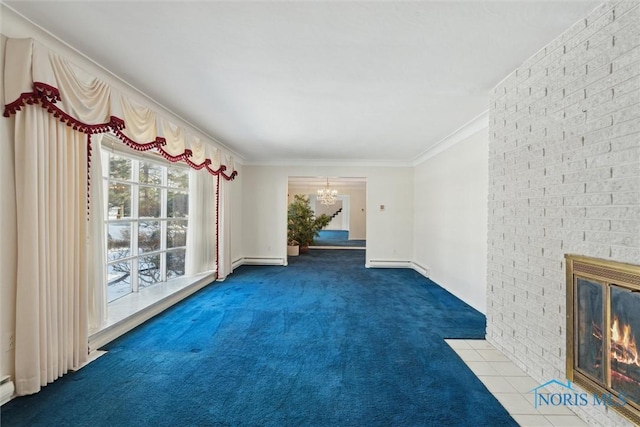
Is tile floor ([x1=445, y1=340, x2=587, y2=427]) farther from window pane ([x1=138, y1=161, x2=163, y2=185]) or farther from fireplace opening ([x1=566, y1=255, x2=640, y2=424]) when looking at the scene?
window pane ([x1=138, y1=161, x2=163, y2=185])

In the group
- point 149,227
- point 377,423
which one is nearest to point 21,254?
point 149,227

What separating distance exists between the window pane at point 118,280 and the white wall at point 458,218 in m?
4.61

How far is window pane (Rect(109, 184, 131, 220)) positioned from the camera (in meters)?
3.15

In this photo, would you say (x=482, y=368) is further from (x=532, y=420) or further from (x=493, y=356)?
(x=532, y=420)

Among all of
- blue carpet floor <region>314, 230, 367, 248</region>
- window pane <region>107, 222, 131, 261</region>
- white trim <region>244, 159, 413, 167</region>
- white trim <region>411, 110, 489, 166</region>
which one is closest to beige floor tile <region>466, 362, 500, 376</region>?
white trim <region>411, 110, 489, 166</region>

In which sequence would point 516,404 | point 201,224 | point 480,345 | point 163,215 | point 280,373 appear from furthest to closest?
point 201,224
point 163,215
point 480,345
point 280,373
point 516,404

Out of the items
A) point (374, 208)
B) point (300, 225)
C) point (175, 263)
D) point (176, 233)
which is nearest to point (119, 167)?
point (176, 233)

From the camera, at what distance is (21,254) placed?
1.78m

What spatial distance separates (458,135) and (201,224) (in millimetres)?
4406

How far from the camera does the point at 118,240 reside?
3.26 meters

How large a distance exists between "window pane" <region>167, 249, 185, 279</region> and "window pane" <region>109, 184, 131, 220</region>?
3.55 feet

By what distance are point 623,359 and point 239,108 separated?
3.73 m

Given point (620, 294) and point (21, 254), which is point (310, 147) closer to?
point (21, 254)

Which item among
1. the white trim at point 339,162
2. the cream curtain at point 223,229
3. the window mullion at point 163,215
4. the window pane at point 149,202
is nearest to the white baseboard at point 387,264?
the white trim at point 339,162
